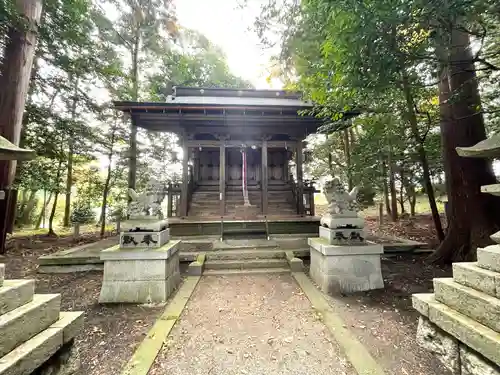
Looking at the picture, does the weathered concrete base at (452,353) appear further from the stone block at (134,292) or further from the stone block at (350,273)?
the stone block at (134,292)

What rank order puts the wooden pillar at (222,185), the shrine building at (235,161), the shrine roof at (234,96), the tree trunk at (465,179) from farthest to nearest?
1. the shrine roof at (234,96)
2. the wooden pillar at (222,185)
3. the shrine building at (235,161)
4. the tree trunk at (465,179)

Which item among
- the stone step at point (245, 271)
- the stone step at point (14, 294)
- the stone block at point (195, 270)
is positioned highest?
the stone step at point (14, 294)

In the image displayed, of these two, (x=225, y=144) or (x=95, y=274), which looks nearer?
(x=95, y=274)

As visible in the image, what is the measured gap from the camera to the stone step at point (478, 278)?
4.27 ft

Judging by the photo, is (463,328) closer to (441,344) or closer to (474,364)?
(474,364)

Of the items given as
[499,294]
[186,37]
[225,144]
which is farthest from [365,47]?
[186,37]

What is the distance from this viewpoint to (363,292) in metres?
3.67

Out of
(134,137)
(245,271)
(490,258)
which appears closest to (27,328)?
(490,258)

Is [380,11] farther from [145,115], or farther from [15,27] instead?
[15,27]

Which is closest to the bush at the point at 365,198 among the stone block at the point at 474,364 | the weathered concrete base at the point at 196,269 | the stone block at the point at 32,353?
the weathered concrete base at the point at 196,269

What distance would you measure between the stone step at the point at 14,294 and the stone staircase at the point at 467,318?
2729 millimetres

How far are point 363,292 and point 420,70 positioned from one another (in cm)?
421

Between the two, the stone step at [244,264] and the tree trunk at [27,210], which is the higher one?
the tree trunk at [27,210]

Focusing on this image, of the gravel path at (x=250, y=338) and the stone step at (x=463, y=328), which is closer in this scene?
the stone step at (x=463, y=328)
